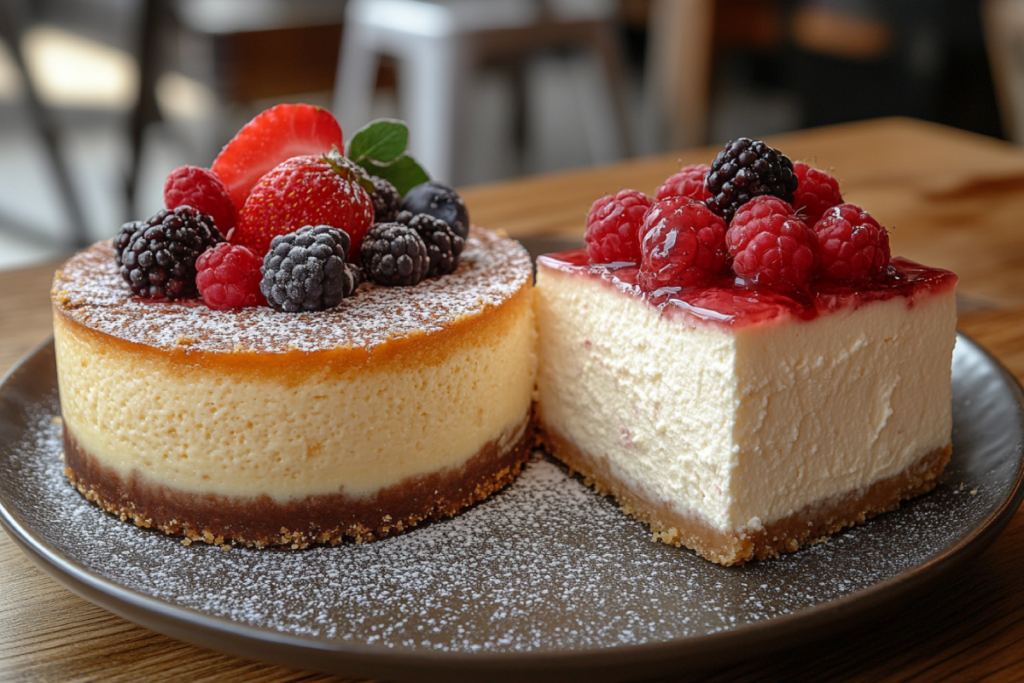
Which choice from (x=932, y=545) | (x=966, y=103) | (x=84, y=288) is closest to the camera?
(x=932, y=545)

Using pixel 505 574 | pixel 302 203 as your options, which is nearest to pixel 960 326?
pixel 505 574

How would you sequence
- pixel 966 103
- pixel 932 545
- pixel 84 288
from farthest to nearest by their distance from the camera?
pixel 966 103 < pixel 84 288 < pixel 932 545

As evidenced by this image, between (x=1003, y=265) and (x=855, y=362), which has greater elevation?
(x=855, y=362)

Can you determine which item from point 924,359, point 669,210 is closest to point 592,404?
point 669,210

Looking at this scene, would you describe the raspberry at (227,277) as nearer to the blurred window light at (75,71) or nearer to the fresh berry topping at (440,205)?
the fresh berry topping at (440,205)

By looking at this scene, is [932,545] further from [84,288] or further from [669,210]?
[84,288]

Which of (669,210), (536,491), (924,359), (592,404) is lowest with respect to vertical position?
(536,491)

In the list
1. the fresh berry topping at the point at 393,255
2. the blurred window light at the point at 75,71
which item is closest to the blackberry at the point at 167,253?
the fresh berry topping at the point at 393,255

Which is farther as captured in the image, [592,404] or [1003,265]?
[1003,265]
